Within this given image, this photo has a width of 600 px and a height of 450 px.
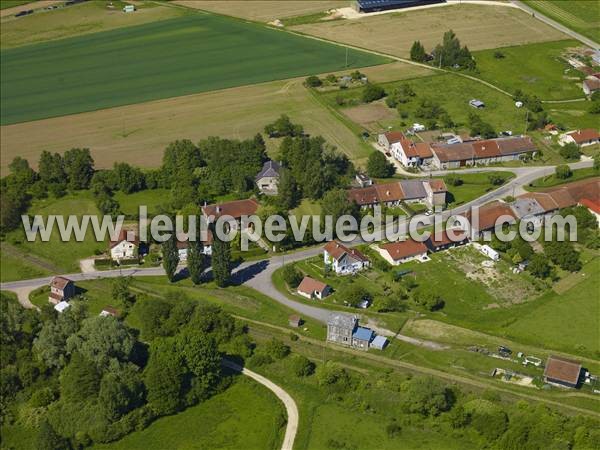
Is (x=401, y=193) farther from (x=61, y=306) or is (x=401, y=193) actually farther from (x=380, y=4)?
(x=380, y=4)

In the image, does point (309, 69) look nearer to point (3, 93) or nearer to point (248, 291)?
point (3, 93)

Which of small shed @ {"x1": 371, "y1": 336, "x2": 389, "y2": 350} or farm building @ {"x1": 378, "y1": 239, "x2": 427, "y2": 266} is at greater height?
farm building @ {"x1": 378, "y1": 239, "x2": 427, "y2": 266}

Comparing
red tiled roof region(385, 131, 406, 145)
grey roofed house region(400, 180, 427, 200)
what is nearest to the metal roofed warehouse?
red tiled roof region(385, 131, 406, 145)

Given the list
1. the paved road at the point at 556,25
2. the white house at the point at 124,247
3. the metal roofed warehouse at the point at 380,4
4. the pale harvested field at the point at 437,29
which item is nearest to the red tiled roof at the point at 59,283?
the white house at the point at 124,247

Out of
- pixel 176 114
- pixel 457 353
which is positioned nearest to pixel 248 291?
pixel 457 353

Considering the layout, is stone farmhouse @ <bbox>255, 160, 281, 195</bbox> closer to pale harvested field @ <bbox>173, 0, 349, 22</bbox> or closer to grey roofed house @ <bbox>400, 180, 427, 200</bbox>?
grey roofed house @ <bbox>400, 180, 427, 200</bbox>

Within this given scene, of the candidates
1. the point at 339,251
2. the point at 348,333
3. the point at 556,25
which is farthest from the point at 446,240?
the point at 556,25
